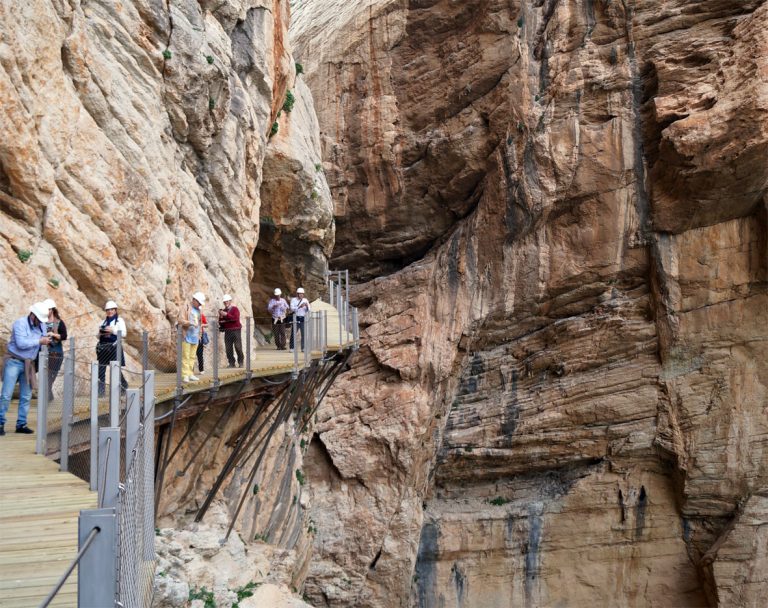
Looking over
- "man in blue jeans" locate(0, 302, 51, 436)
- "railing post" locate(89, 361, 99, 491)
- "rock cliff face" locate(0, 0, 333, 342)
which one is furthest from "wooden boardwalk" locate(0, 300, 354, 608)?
"rock cliff face" locate(0, 0, 333, 342)

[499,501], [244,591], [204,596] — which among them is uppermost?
[204,596]

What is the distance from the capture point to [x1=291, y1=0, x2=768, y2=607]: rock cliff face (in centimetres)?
1823

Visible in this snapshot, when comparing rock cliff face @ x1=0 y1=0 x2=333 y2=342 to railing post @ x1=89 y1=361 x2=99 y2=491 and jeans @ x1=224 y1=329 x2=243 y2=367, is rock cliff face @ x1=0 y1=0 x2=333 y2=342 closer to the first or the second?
jeans @ x1=224 y1=329 x2=243 y2=367

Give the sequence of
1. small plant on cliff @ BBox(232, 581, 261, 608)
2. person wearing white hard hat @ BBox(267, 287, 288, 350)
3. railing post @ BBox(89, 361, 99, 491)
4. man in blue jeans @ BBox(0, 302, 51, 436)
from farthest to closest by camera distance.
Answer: person wearing white hard hat @ BBox(267, 287, 288, 350) < small plant on cliff @ BBox(232, 581, 261, 608) < man in blue jeans @ BBox(0, 302, 51, 436) < railing post @ BBox(89, 361, 99, 491)

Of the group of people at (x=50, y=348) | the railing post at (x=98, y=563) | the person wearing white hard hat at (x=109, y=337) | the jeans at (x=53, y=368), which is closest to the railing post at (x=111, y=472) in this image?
the railing post at (x=98, y=563)

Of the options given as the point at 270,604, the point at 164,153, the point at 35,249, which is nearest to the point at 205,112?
the point at 164,153

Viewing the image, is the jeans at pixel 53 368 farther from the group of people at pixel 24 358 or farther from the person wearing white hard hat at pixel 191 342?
the person wearing white hard hat at pixel 191 342

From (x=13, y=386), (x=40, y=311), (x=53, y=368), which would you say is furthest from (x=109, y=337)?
(x=53, y=368)

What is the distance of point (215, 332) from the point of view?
9.06 m

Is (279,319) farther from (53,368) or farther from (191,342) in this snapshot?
(53,368)

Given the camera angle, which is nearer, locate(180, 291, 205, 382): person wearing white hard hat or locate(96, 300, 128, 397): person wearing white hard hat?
locate(96, 300, 128, 397): person wearing white hard hat

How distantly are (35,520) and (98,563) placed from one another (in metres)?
2.13

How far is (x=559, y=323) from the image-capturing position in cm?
2041

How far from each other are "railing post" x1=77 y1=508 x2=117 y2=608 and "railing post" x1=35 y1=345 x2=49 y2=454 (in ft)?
11.1
